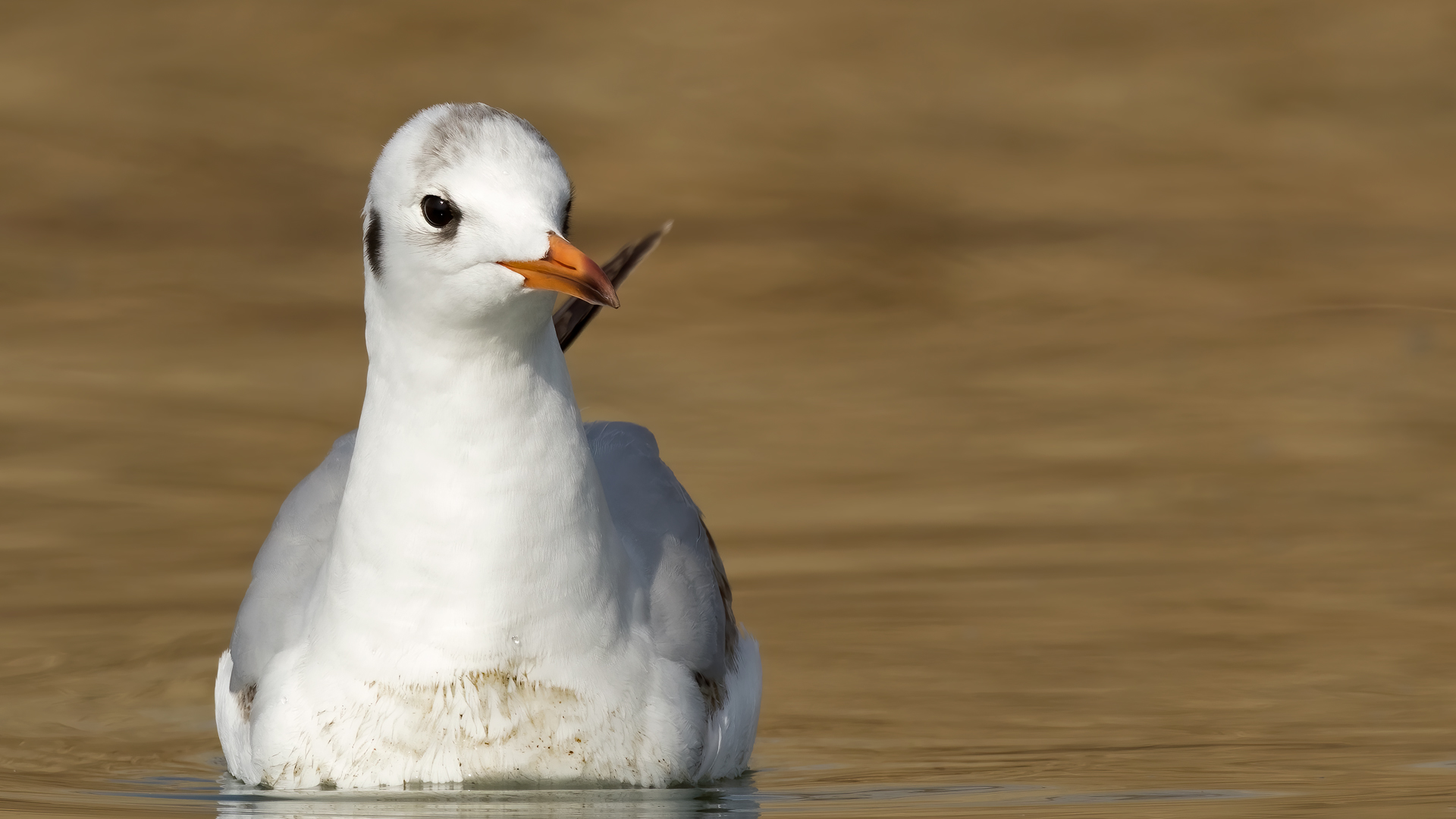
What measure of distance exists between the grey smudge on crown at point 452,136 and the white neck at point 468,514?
402mm

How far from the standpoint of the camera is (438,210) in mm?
5559

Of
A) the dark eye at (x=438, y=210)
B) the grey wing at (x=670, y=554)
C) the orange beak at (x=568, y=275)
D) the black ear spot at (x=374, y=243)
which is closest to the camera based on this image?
the orange beak at (x=568, y=275)

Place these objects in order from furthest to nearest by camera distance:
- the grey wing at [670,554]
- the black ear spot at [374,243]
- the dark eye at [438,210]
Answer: the grey wing at [670,554], the black ear spot at [374,243], the dark eye at [438,210]

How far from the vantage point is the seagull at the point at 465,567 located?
561 cm

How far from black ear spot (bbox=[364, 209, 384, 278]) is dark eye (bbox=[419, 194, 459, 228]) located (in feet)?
0.69

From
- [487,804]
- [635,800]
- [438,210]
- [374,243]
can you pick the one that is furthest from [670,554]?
[438,210]

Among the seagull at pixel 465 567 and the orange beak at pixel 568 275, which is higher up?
the orange beak at pixel 568 275

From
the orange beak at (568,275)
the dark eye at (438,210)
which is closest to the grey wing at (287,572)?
the dark eye at (438,210)

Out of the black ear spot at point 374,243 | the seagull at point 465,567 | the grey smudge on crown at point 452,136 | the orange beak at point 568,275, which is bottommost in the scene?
the seagull at point 465,567

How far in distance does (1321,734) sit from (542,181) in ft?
8.90

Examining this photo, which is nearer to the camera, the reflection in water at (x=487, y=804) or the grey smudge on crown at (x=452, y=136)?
the grey smudge on crown at (x=452, y=136)

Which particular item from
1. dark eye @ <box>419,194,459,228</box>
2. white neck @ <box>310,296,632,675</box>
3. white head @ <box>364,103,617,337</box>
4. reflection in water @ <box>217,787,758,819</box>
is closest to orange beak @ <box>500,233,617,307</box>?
white head @ <box>364,103,617,337</box>

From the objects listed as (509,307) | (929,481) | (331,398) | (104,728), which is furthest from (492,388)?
(331,398)

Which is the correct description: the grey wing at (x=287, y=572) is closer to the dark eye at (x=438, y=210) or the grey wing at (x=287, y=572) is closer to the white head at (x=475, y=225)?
the white head at (x=475, y=225)
